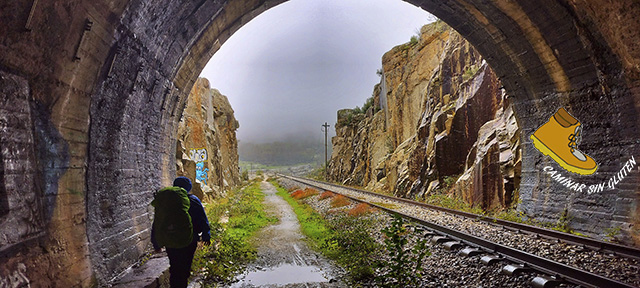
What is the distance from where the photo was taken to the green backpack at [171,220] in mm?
4383

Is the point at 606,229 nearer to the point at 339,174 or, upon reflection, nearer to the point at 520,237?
the point at 520,237

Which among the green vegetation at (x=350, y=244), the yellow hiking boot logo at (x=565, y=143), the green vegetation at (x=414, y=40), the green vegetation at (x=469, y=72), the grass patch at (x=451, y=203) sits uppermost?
the green vegetation at (x=414, y=40)

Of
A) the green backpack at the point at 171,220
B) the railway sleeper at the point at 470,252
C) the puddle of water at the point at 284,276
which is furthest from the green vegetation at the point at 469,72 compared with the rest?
the green backpack at the point at 171,220

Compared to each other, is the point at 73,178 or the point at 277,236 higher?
the point at 73,178

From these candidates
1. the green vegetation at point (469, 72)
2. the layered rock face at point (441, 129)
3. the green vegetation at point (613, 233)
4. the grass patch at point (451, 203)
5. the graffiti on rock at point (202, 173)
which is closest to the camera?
the green vegetation at point (613, 233)

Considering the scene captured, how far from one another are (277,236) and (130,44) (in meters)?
6.96

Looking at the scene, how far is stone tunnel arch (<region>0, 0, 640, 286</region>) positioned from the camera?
14.2 ft

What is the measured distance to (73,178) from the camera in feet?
15.9

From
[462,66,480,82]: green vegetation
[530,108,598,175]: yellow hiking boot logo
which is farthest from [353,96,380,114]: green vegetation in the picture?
[530,108,598,175]: yellow hiking boot logo

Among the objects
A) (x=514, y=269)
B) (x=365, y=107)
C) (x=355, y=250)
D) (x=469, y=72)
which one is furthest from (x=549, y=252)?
(x=365, y=107)

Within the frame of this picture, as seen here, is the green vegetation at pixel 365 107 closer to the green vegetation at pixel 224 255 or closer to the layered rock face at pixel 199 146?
the layered rock face at pixel 199 146

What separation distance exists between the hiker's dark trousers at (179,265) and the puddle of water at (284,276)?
1.49 m

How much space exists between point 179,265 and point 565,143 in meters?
9.83

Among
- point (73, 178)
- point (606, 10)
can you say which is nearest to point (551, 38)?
point (606, 10)
